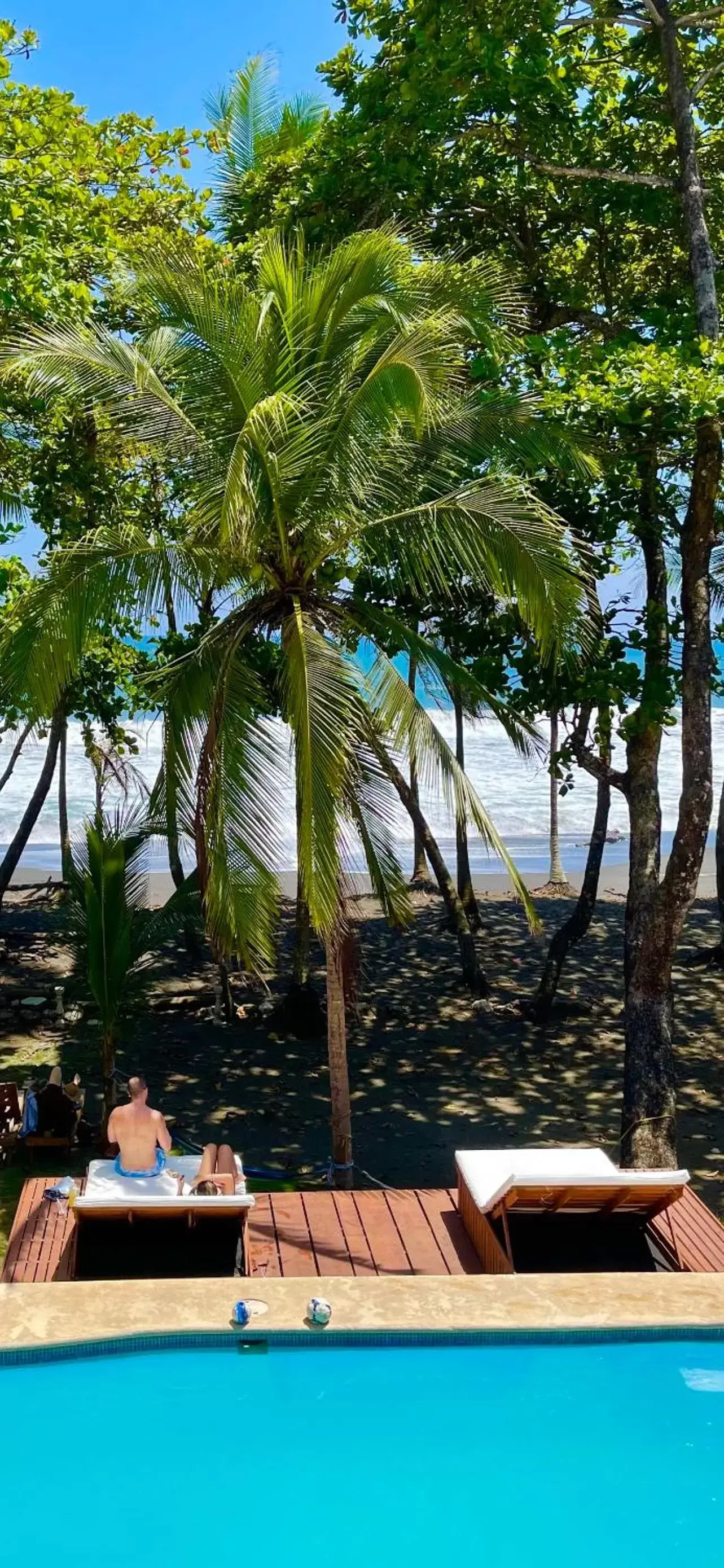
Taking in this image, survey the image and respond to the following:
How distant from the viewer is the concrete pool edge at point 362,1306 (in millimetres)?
6668

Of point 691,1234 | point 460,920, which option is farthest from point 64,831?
point 691,1234

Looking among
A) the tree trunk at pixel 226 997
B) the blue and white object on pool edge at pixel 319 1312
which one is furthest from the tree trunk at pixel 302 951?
the blue and white object on pool edge at pixel 319 1312

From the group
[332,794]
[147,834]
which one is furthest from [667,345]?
[147,834]

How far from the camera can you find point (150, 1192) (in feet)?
26.1

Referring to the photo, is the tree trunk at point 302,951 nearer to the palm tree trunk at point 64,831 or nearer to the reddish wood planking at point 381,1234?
the palm tree trunk at point 64,831

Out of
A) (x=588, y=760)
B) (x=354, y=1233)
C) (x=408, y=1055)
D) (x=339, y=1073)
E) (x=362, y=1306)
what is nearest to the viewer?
(x=362, y=1306)

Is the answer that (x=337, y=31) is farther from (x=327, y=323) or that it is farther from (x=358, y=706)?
(x=358, y=706)

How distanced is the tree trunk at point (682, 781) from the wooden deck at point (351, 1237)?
1.79 m

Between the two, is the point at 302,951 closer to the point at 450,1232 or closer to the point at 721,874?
the point at 721,874

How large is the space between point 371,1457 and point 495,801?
123 feet

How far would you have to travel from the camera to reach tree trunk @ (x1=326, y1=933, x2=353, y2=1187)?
31.9 ft

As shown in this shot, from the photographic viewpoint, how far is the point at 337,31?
42.4 ft

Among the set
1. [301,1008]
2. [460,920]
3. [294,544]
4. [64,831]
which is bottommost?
[301,1008]

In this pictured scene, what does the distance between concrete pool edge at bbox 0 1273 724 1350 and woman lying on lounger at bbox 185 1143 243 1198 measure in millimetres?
732
